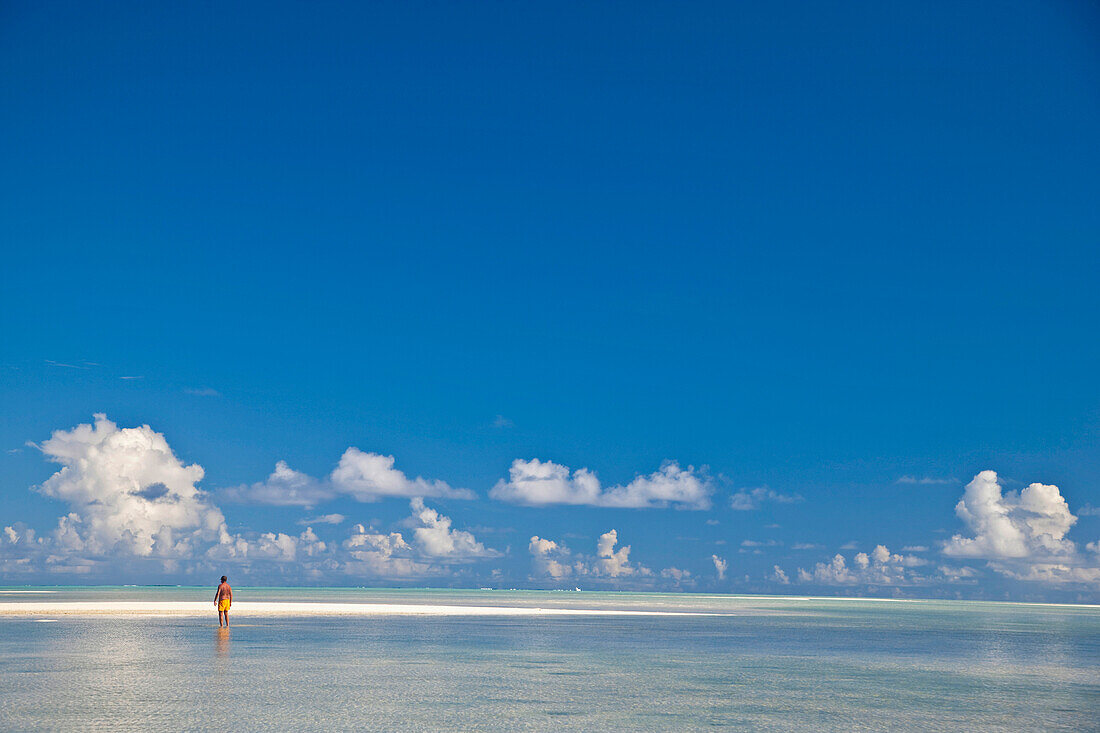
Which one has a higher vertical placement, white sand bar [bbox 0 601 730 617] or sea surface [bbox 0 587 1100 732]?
sea surface [bbox 0 587 1100 732]

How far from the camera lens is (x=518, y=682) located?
83.1 feet

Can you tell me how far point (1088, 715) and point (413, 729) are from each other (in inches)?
627

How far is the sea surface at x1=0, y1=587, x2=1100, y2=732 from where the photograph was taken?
1917 cm

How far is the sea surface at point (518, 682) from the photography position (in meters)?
19.2

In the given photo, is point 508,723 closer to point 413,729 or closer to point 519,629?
point 413,729

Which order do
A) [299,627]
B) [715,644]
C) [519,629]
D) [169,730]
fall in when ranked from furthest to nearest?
1. [519,629]
2. [299,627]
3. [715,644]
4. [169,730]

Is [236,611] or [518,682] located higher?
[518,682]

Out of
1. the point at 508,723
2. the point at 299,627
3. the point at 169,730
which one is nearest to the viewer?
the point at 169,730

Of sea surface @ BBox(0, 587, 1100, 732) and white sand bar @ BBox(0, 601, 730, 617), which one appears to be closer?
sea surface @ BBox(0, 587, 1100, 732)

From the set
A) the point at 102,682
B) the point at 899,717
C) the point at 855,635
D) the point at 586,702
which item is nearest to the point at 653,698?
the point at 586,702

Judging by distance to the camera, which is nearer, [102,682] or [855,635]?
[102,682]

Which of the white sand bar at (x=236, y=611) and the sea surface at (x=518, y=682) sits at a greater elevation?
the sea surface at (x=518, y=682)

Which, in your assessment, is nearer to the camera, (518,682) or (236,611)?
(518,682)

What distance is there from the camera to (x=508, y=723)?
736 inches
